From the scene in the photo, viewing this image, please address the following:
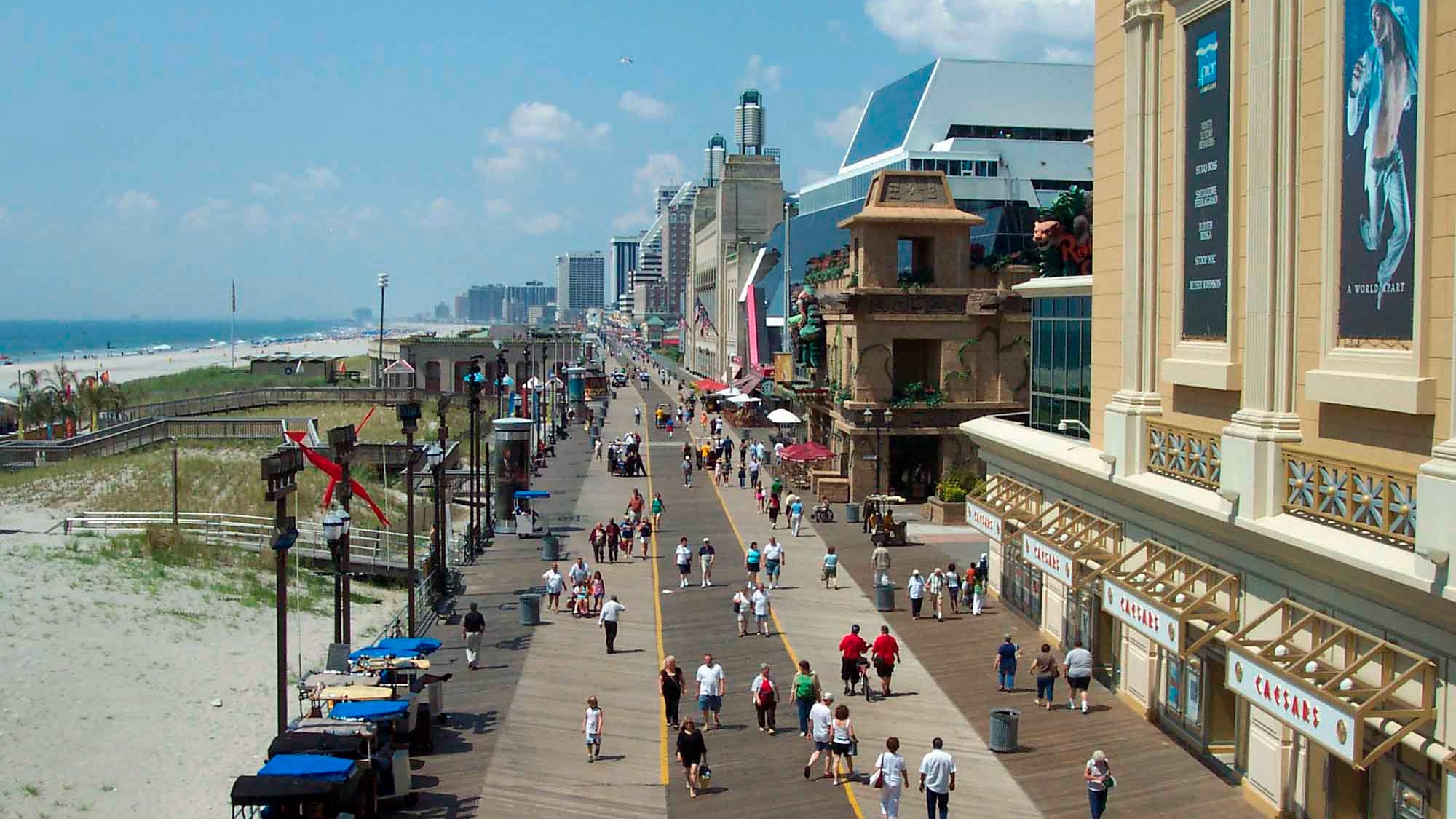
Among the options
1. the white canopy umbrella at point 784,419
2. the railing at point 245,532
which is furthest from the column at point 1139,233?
the white canopy umbrella at point 784,419

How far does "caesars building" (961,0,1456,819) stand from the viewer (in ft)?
40.8

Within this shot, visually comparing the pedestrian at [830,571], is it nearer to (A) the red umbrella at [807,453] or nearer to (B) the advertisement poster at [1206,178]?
(B) the advertisement poster at [1206,178]

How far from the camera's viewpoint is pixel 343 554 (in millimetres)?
21766

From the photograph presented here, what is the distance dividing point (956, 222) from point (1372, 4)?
30.3 meters

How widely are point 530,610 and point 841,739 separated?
11.0 meters

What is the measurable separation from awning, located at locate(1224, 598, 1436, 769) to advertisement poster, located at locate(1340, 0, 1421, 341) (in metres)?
3.10

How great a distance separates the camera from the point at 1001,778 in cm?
1741

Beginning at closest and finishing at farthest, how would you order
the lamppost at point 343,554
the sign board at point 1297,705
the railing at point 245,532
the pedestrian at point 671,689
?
the sign board at point 1297,705, the pedestrian at point 671,689, the lamppost at point 343,554, the railing at point 245,532

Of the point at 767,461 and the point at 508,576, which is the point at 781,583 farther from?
the point at 767,461

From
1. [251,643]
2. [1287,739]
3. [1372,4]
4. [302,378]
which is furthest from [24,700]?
[302,378]

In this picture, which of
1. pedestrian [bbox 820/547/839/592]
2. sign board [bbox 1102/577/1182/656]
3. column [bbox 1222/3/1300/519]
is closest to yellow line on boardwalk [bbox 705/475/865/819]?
pedestrian [bbox 820/547/839/592]

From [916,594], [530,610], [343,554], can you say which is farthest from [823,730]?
[530,610]

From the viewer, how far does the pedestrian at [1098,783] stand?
1511 cm

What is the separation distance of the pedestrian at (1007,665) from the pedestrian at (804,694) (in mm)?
3447
